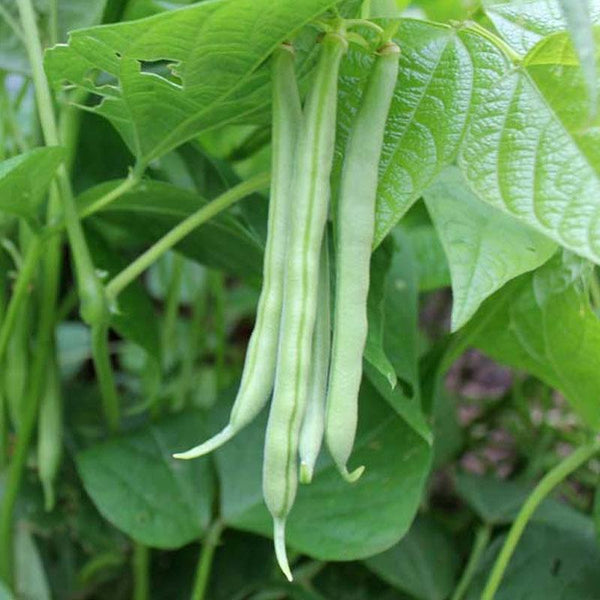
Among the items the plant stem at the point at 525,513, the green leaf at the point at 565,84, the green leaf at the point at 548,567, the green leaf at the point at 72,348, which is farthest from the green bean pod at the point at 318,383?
the green leaf at the point at 72,348

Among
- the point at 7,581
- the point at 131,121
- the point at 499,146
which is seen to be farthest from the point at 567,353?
the point at 7,581

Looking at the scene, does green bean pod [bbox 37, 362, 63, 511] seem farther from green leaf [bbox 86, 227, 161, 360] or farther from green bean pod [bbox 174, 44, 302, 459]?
green bean pod [bbox 174, 44, 302, 459]

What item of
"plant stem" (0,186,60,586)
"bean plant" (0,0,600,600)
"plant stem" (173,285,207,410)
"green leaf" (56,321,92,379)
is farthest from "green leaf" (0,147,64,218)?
"green leaf" (56,321,92,379)

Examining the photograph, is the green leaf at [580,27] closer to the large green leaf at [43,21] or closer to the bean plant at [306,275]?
the bean plant at [306,275]

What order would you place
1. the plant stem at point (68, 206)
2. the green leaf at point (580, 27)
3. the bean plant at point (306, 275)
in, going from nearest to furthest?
the green leaf at point (580, 27), the bean plant at point (306, 275), the plant stem at point (68, 206)

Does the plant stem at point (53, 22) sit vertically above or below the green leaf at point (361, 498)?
above

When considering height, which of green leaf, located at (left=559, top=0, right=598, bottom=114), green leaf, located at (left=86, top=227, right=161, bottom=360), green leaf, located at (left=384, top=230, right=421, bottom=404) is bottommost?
green leaf, located at (left=86, top=227, right=161, bottom=360)
